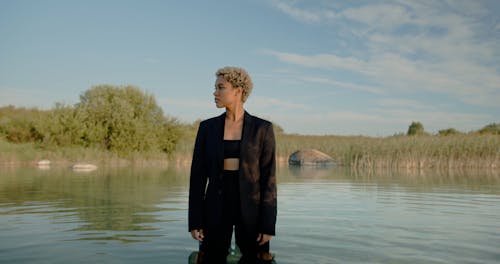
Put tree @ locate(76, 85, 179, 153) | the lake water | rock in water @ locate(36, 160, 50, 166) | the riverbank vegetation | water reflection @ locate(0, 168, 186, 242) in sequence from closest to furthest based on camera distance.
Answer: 1. the lake water
2. water reflection @ locate(0, 168, 186, 242)
3. rock in water @ locate(36, 160, 50, 166)
4. the riverbank vegetation
5. tree @ locate(76, 85, 179, 153)

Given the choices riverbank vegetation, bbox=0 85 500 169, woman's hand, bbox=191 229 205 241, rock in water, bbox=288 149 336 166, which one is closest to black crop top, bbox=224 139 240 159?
woman's hand, bbox=191 229 205 241

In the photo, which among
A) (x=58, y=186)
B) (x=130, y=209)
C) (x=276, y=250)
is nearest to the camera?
(x=276, y=250)

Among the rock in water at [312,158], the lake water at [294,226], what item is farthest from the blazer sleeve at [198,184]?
the rock in water at [312,158]

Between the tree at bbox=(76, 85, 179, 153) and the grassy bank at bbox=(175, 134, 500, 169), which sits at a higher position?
the tree at bbox=(76, 85, 179, 153)

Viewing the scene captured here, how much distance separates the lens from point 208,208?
12.6 ft

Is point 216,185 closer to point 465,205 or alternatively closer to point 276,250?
point 276,250

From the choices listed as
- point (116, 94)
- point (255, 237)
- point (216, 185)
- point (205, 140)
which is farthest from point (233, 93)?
point (116, 94)

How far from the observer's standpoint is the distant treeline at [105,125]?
35438mm

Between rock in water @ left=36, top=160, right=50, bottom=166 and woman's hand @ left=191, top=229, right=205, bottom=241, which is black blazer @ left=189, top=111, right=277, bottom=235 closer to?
woman's hand @ left=191, top=229, right=205, bottom=241

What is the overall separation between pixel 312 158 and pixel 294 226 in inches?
969

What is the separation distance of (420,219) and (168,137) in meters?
31.6

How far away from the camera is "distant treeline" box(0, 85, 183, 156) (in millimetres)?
35438

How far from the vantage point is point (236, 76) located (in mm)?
3814

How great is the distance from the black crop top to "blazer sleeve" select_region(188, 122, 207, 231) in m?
0.21
